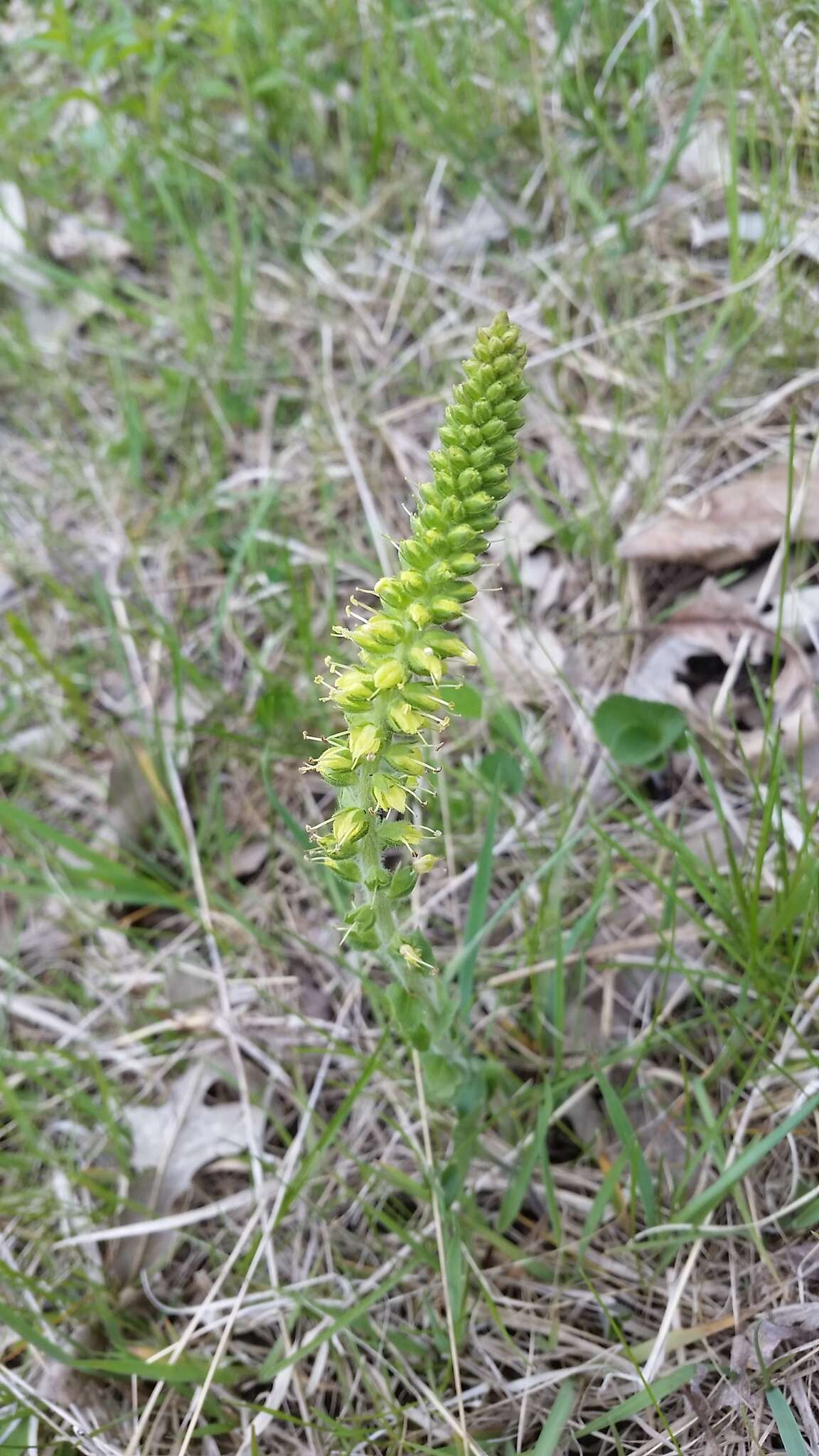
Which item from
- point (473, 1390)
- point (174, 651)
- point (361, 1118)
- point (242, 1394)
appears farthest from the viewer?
point (174, 651)

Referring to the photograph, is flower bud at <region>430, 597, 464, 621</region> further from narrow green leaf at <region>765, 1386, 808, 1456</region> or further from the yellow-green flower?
narrow green leaf at <region>765, 1386, 808, 1456</region>

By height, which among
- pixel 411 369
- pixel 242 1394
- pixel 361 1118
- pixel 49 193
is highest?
pixel 49 193

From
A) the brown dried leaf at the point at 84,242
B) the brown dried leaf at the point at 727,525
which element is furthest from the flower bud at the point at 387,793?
the brown dried leaf at the point at 84,242

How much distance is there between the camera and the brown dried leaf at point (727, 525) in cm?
281

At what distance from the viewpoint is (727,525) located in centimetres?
288

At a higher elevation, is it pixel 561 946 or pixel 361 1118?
pixel 561 946

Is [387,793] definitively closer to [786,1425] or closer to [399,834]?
[399,834]

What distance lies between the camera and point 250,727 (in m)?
3.15

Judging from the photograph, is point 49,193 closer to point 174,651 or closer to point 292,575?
point 292,575

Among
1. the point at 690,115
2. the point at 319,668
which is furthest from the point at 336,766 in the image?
the point at 690,115

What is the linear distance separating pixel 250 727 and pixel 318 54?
3112 millimetres

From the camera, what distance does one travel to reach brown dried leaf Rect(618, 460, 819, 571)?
9.21 feet

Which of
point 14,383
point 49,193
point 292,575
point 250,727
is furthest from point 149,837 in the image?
point 49,193

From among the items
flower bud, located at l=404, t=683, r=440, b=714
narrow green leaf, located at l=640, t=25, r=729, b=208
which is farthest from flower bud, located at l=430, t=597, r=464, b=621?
narrow green leaf, located at l=640, t=25, r=729, b=208
